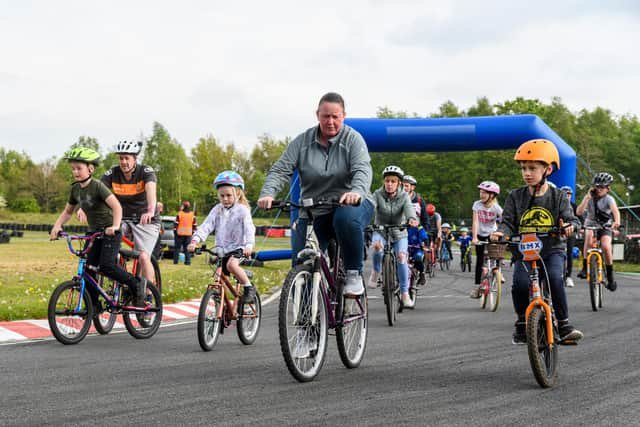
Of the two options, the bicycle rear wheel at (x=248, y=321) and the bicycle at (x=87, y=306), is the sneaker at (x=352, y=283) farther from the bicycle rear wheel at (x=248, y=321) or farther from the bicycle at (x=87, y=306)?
the bicycle at (x=87, y=306)

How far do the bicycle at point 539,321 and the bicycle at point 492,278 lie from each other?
5564mm

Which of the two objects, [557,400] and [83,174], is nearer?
[557,400]

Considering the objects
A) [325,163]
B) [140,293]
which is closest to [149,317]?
[140,293]

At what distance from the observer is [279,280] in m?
17.4

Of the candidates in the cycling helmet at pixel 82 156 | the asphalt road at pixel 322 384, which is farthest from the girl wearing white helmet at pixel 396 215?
the cycling helmet at pixel 82 156

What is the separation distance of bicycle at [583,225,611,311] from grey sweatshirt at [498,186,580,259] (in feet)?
19.3

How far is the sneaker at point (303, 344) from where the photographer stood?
5.74 m

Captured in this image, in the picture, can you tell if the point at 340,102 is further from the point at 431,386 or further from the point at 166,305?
the point at 166,305

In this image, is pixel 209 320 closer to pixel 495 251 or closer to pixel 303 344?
pixel 303 344

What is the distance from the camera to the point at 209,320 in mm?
7625

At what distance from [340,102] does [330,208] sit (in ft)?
2.80

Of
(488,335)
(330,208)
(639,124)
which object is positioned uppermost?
(639,124)

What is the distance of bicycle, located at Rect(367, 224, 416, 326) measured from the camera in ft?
32.7

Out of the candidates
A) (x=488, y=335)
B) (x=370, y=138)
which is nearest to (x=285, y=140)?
(x=370, y=138)
